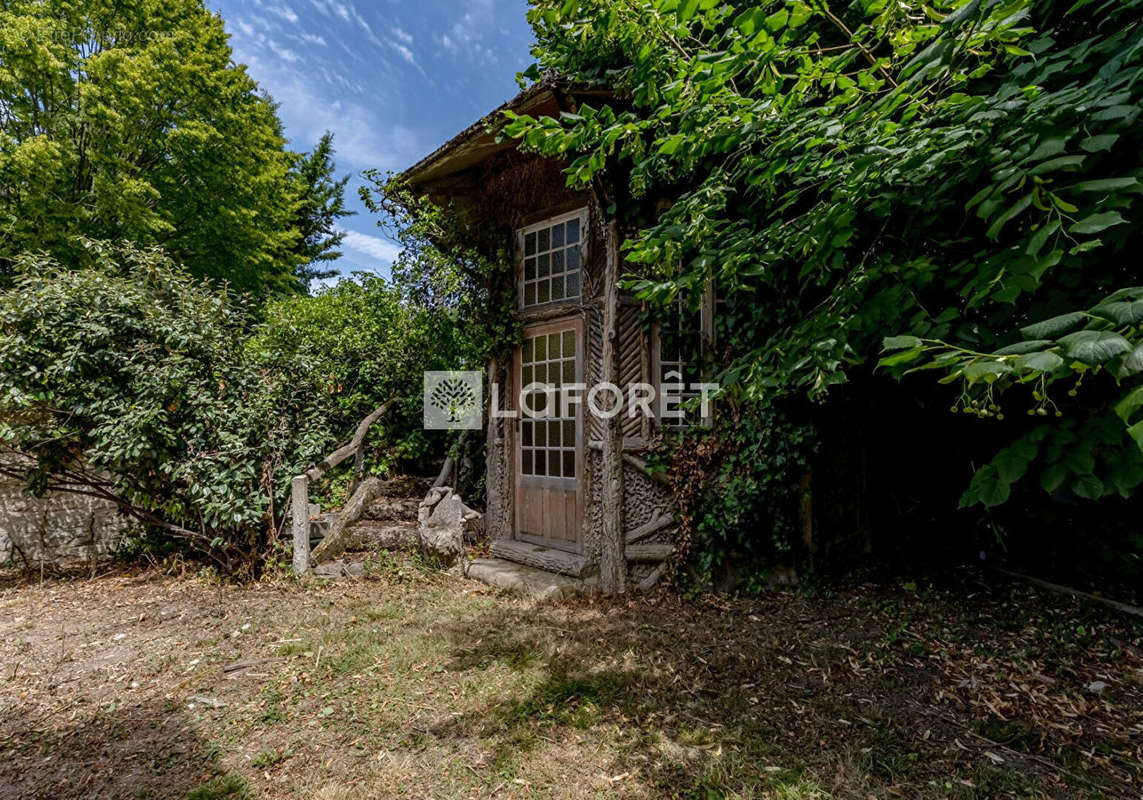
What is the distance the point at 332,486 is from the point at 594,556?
11.3ft

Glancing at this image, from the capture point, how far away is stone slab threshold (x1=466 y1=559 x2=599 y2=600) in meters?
4.75

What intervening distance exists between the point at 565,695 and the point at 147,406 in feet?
15.1

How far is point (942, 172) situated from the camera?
7.09 feet

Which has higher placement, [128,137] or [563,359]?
[128,137]

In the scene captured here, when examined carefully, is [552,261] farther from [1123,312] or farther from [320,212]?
[320,212]

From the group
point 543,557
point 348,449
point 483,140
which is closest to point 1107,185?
point 543,557

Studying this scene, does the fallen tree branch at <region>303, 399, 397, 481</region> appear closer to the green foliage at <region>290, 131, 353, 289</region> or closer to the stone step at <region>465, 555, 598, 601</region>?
the stone step at <region>465, 555, 598, 601</region>

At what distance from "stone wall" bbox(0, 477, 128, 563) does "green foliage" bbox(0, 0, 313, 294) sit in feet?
18.3

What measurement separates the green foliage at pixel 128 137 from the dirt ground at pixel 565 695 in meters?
8.37

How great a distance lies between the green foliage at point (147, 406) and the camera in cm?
450

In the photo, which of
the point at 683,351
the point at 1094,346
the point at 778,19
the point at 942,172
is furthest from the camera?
the point at 683,351

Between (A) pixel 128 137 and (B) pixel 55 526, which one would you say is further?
(A) pixel 128 137

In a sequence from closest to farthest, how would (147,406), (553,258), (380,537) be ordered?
(147,406) → (553,258) → (380,537)

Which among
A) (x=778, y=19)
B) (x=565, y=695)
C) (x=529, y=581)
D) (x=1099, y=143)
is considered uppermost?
(x=778, y=19)
